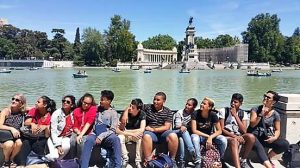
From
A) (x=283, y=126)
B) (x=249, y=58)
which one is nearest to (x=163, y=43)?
(x=249, y=58)

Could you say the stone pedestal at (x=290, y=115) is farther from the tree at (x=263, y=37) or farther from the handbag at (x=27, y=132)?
the tree at (x=263, y=37)

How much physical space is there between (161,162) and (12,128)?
2149 millimetres

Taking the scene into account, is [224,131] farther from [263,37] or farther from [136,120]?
[263,37]

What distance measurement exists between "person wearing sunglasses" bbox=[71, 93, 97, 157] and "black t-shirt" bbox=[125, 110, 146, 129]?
561 millimetres

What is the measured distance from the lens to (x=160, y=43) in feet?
379

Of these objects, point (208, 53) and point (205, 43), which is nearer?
point (208, 53)

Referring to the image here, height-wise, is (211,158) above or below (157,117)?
below

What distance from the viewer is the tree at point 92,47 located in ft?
326

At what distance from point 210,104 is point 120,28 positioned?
9549 centimetres

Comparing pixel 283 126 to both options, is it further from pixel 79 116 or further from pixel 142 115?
pixel 79 116

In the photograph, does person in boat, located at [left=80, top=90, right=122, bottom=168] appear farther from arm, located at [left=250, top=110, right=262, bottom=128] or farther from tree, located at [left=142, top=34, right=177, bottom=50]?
tree, located at [left=142, top=34, right=177, bottom=50]

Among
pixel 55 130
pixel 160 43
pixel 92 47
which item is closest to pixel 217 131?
pixel 55 130

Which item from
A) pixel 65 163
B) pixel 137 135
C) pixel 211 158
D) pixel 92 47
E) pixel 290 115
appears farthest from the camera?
pixel 92 47

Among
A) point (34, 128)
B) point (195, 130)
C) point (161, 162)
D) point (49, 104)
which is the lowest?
point (161, 162)
